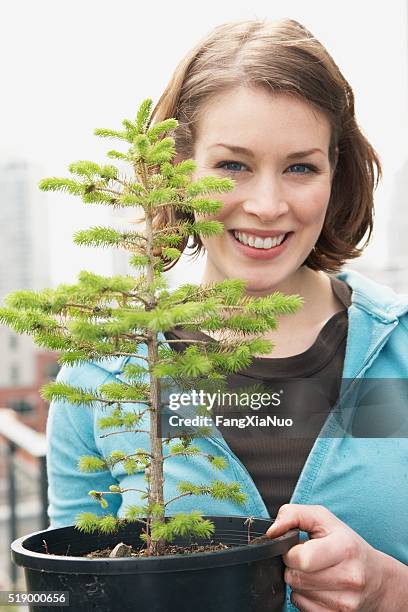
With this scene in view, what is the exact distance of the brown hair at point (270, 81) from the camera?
1.35m

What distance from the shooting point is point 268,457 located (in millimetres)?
1378

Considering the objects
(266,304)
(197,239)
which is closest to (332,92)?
(197,239)

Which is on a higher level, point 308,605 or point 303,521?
point 303,521

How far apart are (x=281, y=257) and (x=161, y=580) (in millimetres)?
691

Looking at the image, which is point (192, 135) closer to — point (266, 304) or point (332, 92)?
point (332, 92)

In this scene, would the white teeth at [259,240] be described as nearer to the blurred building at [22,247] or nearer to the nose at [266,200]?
the nose at [266,200]

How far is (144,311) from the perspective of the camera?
2.96 feet

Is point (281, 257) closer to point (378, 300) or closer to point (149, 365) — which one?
point (378, 300)

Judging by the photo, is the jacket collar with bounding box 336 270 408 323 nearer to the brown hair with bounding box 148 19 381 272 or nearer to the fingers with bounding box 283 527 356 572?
the brown hair with bounding box 148 19 381 272

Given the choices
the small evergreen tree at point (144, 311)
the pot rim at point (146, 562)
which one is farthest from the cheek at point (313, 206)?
the pot rim at point (146, 562)

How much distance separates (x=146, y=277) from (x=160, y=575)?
14.3 inches

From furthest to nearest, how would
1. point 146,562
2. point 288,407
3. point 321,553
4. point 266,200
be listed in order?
point 288,407 → point 266,200 → point 321,553 → point 146,562

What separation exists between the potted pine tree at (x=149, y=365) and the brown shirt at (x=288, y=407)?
328 mm

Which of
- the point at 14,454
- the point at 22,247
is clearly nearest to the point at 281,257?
the point at 14,454
